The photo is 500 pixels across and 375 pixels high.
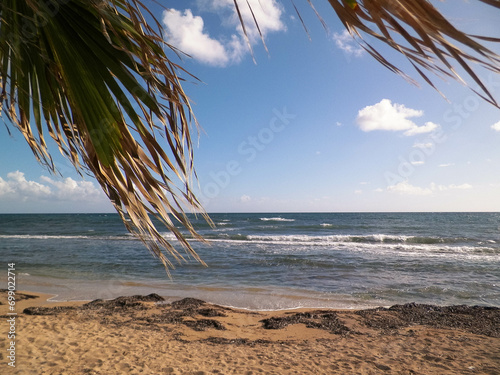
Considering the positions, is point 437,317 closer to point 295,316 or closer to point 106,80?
point 295,316

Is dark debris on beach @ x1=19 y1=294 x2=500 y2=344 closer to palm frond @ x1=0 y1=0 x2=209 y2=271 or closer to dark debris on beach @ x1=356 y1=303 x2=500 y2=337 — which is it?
dark debris on beach @ x1=356 y1=303 x2=500 y2=337

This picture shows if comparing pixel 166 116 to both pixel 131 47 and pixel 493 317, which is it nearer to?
pixel 131 47

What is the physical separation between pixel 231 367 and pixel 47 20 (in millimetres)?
4354

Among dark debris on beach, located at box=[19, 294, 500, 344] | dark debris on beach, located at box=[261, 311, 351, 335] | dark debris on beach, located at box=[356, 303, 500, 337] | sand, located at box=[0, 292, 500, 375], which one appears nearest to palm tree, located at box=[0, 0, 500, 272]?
sand, located at box=[0, 292, 500, 375]

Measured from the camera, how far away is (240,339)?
5.46 metres

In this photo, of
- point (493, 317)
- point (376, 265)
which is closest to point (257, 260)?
point (376, 265)

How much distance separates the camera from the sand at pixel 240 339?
422 centimetres

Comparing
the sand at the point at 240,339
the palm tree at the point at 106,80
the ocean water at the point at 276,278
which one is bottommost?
the ocean water at the point at 276,278

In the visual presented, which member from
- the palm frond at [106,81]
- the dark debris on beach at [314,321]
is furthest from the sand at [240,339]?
the palm frond at [106,81]

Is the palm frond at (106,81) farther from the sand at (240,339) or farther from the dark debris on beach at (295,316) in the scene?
the dark debris on beach at (295,316)

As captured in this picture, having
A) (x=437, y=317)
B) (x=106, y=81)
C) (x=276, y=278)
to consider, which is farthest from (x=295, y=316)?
(x=106, y=81)

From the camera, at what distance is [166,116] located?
1079 millimetres

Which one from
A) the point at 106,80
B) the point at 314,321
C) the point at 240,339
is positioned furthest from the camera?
the point at 314,321

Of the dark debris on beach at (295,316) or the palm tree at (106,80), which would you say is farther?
the dark debris on beach at (295,316)
